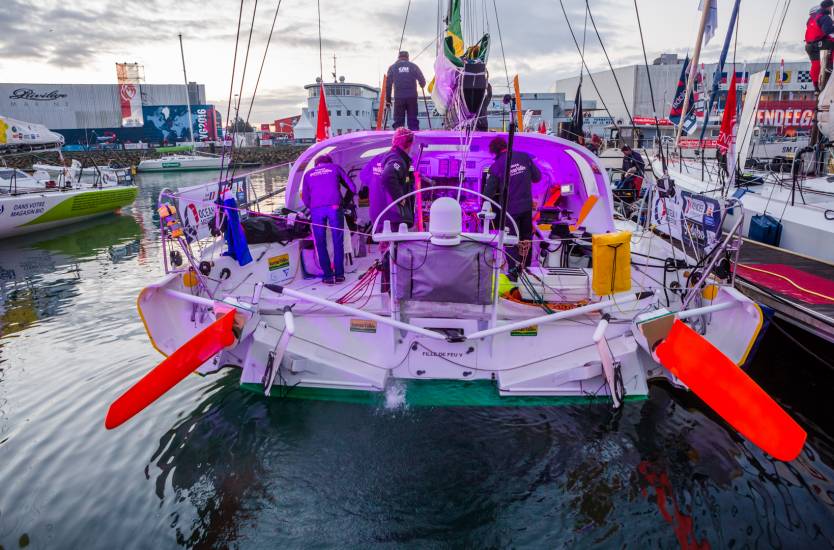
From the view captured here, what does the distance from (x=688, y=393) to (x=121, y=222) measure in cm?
1715

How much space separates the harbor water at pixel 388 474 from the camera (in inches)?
120

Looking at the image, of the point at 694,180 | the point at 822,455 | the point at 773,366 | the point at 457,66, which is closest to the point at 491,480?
the point at 822,455

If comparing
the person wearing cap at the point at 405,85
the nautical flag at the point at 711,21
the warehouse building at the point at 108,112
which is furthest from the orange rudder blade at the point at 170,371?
the warehouse building at the point at 108,112

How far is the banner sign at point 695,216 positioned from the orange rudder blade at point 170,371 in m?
3.82

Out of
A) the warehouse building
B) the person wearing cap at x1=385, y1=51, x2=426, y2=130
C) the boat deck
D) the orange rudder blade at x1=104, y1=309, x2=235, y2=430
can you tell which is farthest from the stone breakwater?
the orange rudder blade at x1=104, y1=309, x2=235, y2=430

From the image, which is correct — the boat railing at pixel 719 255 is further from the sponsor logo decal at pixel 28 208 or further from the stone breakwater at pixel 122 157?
the stone breakwater at pixel 122 157

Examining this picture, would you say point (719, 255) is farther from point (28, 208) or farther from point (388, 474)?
point (28, 208)

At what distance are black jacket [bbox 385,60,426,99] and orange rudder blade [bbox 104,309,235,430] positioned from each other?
16.6 ft

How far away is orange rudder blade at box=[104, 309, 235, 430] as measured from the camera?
3359 millimetres

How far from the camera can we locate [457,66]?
6.01 meters

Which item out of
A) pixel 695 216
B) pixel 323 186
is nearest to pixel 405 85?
pixel 323 186

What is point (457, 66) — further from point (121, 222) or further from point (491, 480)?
point (121, 222)

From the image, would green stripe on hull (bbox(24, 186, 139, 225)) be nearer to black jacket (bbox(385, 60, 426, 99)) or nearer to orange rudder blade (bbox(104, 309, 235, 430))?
black jacket (bbox(385, 60, 426, 99))

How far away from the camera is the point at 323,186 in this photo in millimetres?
5316
